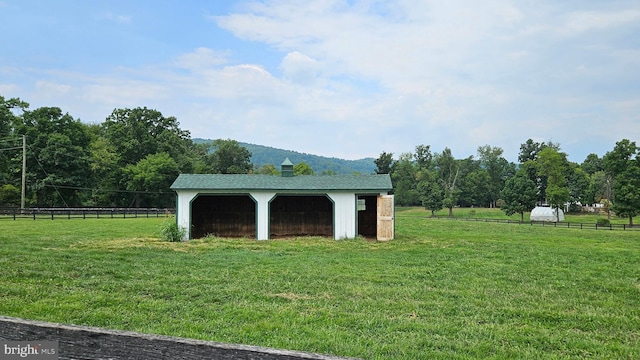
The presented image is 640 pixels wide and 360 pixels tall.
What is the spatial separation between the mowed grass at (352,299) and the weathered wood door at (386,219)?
4.97 metres

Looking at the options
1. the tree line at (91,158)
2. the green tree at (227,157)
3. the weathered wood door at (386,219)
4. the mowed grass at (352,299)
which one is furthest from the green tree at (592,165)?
the mowed grass at (352,299)

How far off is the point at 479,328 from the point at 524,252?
9.95 m

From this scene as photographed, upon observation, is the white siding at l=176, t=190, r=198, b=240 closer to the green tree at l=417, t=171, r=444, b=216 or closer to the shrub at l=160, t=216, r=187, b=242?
the shrub at l=160, t=216, r=187, b=242

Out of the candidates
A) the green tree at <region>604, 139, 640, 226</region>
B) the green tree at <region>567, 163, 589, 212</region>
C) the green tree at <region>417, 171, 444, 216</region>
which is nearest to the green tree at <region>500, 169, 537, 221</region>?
the green tree at <region>604, 139, 640, 226</region>

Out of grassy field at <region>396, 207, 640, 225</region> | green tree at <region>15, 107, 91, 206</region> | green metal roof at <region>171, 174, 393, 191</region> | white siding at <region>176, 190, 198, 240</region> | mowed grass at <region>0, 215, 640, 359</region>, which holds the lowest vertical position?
grassy field at <region>396, 207, 640, 225</region>

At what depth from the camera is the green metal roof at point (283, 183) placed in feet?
62.3

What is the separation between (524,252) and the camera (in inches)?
577

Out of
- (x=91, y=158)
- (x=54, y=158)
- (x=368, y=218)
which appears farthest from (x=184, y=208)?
(x=91, y=158)

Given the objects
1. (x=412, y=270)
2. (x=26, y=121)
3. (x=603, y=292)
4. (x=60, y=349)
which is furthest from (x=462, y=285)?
(x=26, y=121)

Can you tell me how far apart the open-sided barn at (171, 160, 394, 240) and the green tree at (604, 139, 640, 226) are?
31925 millimetres

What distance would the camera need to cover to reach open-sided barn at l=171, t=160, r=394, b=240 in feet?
62.0

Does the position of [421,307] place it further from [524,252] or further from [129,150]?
[129,150]

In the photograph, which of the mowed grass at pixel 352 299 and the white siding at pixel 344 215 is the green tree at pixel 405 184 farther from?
the mowed grass at pixel 352 299

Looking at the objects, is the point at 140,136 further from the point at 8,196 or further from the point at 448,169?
the point at 448,169
